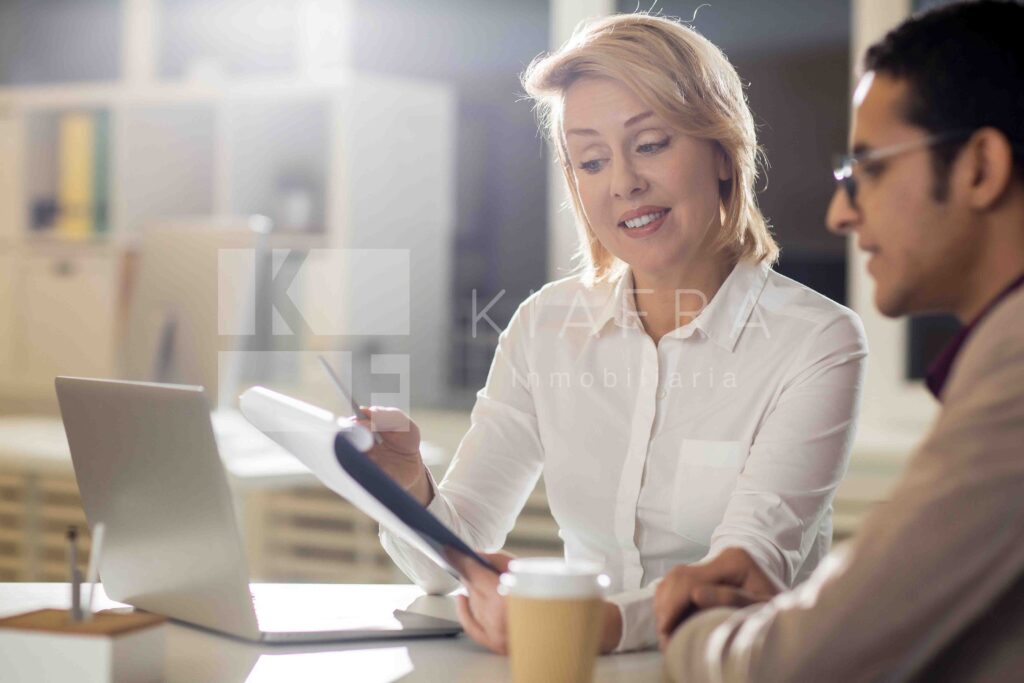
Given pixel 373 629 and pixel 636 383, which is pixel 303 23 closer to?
pixel 636 383

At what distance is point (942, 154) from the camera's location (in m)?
0.94

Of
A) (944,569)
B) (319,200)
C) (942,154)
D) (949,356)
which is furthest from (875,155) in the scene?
(319,200)

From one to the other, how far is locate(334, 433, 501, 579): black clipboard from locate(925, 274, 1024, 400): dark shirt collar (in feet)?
1.49

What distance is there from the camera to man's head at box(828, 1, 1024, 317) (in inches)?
36.4

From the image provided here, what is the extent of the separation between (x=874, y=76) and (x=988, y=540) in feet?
1.38

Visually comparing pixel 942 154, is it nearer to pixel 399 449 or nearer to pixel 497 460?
pixel 399 449

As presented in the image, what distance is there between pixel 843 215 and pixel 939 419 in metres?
0.29

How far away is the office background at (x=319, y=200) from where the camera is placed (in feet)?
10.7

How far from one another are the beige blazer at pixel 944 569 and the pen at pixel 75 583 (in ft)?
1.91

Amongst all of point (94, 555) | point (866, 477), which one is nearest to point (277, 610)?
point (94, 555)

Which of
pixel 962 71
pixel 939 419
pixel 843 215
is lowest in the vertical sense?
pixel 939 419

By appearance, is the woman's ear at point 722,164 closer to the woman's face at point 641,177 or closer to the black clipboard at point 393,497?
the woman's face at point 641,177

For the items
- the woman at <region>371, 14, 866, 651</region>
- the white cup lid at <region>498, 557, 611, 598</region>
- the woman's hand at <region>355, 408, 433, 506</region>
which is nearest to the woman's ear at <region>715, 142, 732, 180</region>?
the woman at <region>371, 14, 866, 651</region>

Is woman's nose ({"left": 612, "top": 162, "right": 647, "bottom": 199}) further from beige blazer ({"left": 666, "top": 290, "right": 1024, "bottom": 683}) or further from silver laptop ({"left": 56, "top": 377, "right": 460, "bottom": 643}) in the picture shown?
beige blazer ({"left": 666, "top": 290, "right": 1024, "bottom": 683})
